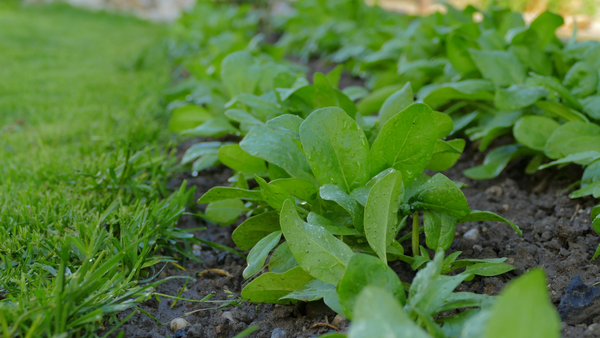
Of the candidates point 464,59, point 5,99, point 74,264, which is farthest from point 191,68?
point 74,264

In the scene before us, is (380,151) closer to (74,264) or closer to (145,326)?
(145,326)

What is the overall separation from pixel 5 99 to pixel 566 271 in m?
3.33

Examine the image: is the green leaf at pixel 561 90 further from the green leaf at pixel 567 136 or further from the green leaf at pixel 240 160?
the green leaf at pixel 240 160

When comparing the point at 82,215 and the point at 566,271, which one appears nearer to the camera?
the point at 566,271

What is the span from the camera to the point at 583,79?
5.66 ft

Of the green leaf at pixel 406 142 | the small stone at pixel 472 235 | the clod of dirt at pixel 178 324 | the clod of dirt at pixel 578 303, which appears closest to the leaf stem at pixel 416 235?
the green leaf at pixel 406 142

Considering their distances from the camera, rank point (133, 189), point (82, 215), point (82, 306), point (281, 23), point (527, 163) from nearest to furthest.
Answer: point (82, 306)
point (82, 215)
point (133, 189)
point (527, 163)
point (281, 23)

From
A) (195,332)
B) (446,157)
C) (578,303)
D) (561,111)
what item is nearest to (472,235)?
(446,157)

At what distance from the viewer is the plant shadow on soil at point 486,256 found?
3.63 ft

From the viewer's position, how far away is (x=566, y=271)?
3.92ft

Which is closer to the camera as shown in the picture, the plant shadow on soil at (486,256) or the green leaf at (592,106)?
the plant shadow on soil at (486,256)

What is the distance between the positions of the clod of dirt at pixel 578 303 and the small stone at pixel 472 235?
0.35m

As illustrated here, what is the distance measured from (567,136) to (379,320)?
122 cm

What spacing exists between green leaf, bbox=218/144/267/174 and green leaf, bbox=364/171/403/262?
1.84ft
